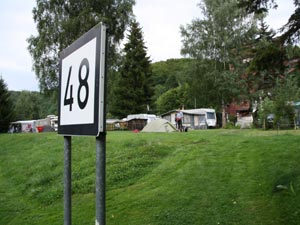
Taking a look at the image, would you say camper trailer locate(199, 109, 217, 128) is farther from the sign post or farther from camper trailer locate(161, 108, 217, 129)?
the sign post

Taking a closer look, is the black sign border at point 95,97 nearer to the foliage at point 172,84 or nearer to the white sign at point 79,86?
the white sign at point 79,86

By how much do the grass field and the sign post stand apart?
3.29 meters

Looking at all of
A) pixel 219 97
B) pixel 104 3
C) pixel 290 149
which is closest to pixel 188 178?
pixel 290 149

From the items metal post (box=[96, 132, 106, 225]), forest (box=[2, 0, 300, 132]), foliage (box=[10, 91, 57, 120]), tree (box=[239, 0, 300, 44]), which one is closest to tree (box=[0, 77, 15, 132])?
forest (box=[2, 0, 300, 132])

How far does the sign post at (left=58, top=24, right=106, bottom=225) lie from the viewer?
5.09ft

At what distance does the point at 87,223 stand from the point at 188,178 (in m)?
2.14

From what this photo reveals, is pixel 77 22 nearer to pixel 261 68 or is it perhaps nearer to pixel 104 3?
pixel 104 3

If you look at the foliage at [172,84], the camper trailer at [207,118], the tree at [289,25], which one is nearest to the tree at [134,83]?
the foliage at [172,84]

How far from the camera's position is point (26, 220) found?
5.78 metres

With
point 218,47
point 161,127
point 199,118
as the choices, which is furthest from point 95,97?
point 199,118

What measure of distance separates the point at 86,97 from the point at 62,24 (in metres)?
24.7

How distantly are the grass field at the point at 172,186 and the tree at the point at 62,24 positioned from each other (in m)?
16.4

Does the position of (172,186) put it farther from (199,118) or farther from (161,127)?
(199,118)

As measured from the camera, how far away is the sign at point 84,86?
155 centimetres
